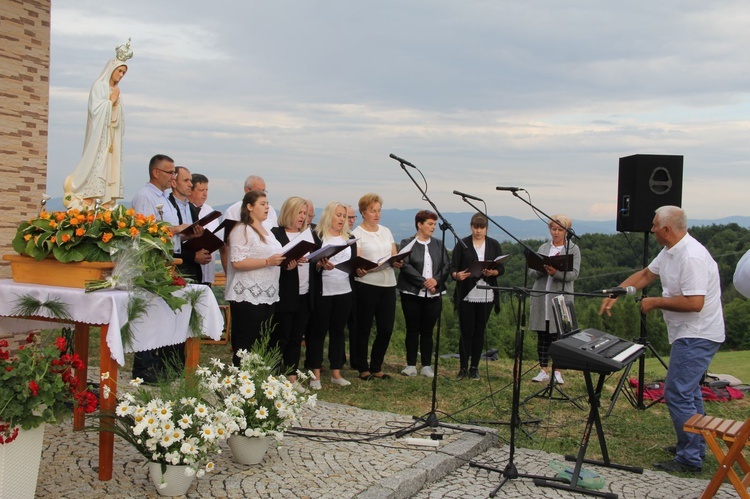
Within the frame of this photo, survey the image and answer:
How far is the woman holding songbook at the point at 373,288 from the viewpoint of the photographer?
8438 millimetres

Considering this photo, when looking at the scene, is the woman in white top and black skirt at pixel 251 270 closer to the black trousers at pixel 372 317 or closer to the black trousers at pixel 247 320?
the black trousers at pixel 247 320

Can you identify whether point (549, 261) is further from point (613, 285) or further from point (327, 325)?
point (613, 285)

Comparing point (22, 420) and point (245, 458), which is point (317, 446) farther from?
point (22, 420)

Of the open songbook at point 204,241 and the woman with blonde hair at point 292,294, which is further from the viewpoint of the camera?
the woman with blonde hair at point 292,294

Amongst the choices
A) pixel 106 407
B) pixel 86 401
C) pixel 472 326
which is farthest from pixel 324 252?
pixel 86 401

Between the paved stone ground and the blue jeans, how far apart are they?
0.94 ft

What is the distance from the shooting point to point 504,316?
19328mm

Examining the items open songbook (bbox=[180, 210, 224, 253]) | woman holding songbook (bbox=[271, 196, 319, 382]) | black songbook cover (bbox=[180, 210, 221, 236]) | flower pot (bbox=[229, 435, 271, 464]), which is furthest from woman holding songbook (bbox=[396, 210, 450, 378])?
flower pot (bbox=[229, 435, 271, 464])

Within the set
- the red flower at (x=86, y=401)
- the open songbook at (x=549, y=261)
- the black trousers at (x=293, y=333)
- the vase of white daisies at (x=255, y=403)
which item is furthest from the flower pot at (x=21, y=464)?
the open songbook at (x=549, y=261)

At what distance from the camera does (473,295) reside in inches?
352

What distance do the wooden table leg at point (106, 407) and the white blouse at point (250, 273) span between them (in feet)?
7.63

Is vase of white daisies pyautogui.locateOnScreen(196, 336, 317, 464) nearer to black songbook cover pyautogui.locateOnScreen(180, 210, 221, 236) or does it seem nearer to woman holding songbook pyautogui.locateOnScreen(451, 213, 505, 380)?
black songbook cover pyautogui.locateOnScreen(180, 210, 221, 236)

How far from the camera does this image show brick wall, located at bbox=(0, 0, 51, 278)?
6.95 meters

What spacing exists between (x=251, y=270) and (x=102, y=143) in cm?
171
